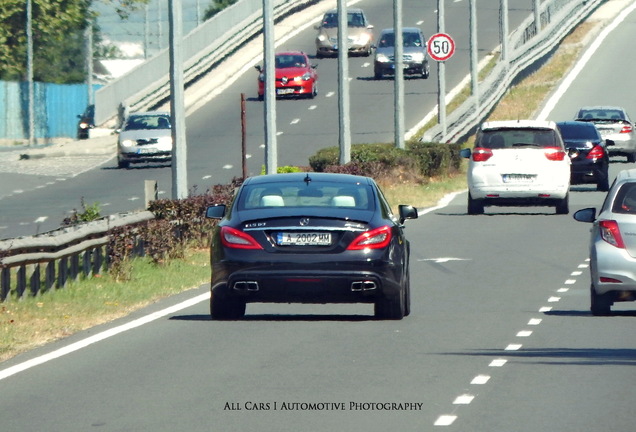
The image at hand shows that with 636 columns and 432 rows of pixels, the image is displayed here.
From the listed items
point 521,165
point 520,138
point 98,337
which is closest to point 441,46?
point 520,138

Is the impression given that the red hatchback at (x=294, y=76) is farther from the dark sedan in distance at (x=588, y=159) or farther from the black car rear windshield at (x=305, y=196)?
the black car rear windshield at (x=305, y=196)

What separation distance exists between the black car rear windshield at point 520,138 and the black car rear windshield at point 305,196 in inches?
691

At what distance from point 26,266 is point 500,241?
34.6ft

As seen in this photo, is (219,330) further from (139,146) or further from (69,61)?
(69,61)

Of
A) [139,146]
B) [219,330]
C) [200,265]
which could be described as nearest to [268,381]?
[219,330]

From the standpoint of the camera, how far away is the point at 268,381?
12938 mm

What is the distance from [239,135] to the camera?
6197cm

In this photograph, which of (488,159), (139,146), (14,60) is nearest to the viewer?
(488,159)

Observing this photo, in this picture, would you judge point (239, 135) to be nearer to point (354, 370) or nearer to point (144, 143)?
point (144, 143)

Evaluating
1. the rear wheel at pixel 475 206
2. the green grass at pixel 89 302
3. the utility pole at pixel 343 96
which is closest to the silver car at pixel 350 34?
the utility pole at pixel 343 96

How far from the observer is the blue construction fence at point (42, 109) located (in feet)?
267

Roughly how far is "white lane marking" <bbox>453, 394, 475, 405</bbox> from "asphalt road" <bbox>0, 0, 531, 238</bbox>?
21.3 m

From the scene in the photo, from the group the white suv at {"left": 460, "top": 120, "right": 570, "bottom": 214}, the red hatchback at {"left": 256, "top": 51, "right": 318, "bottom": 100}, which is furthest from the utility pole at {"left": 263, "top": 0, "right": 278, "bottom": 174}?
the red hatchback at {"left": 256, "top": 51, "right": 318, "bottom": 100}

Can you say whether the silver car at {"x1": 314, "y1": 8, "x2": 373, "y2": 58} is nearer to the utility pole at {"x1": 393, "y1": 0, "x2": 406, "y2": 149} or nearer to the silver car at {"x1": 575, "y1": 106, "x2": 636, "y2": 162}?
the silver car at {"x1": 575, "y1": 106, "x2": 636, "y2": 162}
